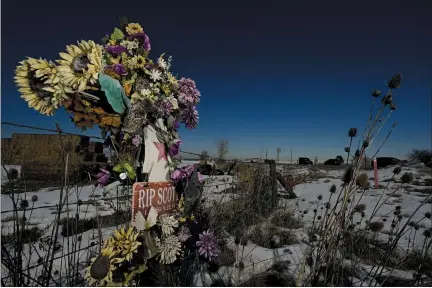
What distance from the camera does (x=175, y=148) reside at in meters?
2.00

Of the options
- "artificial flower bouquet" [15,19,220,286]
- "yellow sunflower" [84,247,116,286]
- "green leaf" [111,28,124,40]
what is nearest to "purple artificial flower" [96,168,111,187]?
"artificial flower bouquet" [15,19,220,286]

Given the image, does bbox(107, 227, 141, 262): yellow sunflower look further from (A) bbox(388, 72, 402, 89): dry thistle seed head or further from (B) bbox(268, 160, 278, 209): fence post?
(B) bbox(268, 160, 278, 209): fence post

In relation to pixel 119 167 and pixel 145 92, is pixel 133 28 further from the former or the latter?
pixel 119 167

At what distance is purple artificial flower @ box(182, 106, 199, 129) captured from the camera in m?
2.21

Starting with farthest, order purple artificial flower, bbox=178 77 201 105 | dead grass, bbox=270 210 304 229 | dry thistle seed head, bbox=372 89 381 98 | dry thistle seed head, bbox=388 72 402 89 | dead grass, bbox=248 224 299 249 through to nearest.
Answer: dead grass, bbox=270 210 304 229 < dead grass, bbox=248 224 299 249 < purple artificial flower, bbox=178 77 201 105 < dry thistle seed head, bbox=372 89 381 98 < dry thistle seed head, bbox=388 72 402 89

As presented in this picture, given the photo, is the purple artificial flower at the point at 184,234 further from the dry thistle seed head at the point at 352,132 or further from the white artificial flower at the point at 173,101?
the dry thistle seed head at the point at 352,132

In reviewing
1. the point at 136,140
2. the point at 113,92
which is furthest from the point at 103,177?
the point at 113,92

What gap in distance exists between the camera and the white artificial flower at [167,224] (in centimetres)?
181

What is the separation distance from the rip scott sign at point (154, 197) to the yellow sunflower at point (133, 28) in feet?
3.54

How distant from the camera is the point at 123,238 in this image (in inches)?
63.7

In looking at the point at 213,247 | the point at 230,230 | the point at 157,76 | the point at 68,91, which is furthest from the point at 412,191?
the point at 68,91

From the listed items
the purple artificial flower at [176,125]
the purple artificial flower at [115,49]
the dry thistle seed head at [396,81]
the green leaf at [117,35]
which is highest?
the green leaf at [117,35]

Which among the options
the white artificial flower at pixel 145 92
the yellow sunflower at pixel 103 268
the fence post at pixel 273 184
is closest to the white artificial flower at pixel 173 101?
the white artificial flower at pixel 145 92

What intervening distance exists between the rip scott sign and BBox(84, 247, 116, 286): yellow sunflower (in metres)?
0.24
